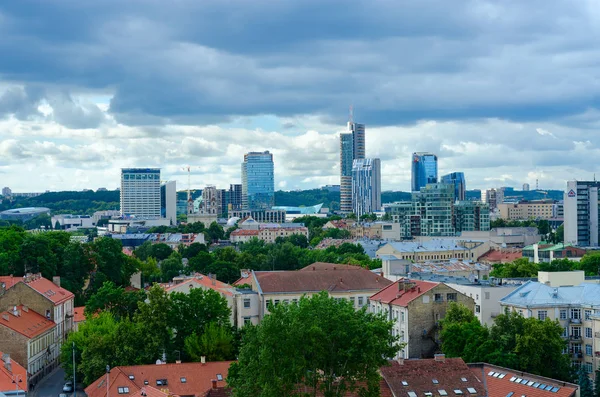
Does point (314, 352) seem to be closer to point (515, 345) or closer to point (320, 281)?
point (515, 345)

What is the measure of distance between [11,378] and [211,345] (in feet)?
52.4

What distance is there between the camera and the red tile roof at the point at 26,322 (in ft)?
276

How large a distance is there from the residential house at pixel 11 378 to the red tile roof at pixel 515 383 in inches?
1321

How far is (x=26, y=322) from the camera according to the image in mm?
88438

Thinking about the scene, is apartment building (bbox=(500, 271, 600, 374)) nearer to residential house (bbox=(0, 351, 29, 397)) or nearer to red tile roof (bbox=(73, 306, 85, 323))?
residential house (bbox=(0, 351, 29, 397))

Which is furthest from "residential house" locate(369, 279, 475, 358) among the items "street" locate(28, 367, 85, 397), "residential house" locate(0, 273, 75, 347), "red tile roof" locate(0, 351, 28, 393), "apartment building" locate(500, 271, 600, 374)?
"residential house" locate(0, 273, 75, 347)

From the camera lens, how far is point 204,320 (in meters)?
81.2

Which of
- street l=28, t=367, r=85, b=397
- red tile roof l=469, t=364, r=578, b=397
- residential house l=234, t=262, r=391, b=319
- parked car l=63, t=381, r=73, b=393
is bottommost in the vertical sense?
street l=28, t=367, r=85, b=397

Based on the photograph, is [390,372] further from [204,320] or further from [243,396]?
[204,320]

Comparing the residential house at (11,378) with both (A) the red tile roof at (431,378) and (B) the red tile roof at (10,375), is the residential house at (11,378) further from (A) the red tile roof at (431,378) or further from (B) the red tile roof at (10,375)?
(A) the red tile roof at (431,378)

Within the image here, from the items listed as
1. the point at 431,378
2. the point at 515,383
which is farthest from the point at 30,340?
the point at 515,383

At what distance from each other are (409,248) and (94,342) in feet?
373

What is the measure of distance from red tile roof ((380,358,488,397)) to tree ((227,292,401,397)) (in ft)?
23.6

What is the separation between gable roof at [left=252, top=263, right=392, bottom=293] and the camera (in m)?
97.8
